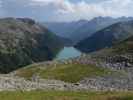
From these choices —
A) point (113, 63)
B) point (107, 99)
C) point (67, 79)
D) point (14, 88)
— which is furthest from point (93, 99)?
point (113, 63)

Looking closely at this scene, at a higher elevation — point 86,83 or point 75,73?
point 75,73

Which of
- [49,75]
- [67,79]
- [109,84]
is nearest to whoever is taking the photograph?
[109,84]

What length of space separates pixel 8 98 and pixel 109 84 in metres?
29.5

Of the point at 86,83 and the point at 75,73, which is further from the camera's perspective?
the point at 75,73

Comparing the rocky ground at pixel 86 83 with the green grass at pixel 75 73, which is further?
the green grass at pixel 75 73

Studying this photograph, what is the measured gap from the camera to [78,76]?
73.0m

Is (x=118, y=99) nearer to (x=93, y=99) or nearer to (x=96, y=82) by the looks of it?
(x=93, y=99)

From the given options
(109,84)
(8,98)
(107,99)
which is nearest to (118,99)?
(107,99)

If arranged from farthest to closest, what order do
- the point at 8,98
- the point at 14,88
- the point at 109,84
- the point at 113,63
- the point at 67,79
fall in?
1. the point at 113,63
2. the point at 67,79
3. the point at 109,84
4. the point at 14,88
5. the point at 8,98

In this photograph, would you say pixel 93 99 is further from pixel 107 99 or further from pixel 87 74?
pixel 87 74

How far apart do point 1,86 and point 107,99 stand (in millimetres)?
19037

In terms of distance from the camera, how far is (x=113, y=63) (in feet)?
302

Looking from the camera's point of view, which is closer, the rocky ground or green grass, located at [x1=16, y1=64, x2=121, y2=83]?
the rocky ground

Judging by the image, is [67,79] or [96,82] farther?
[67,79]
